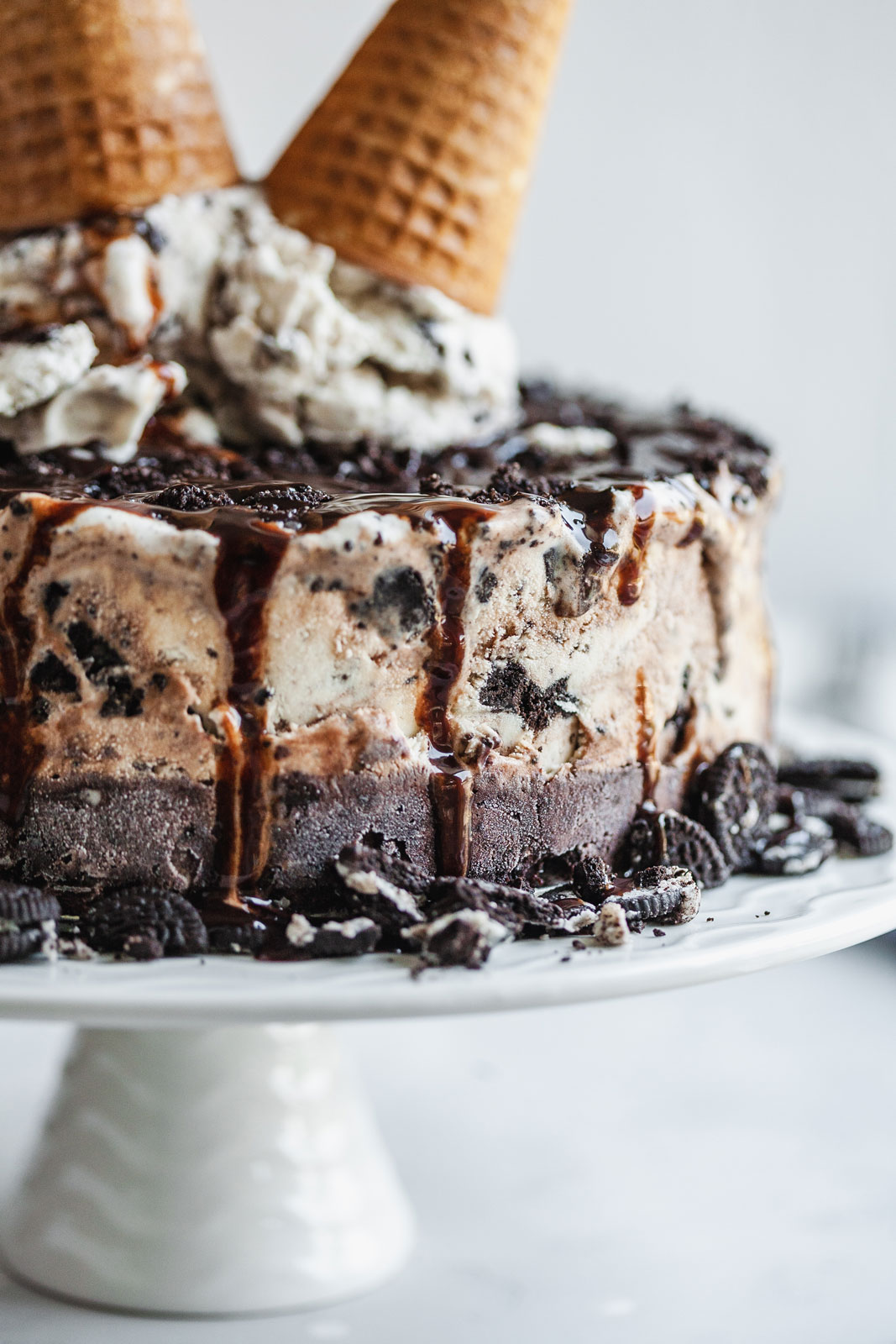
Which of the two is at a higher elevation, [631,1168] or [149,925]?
[149,925]


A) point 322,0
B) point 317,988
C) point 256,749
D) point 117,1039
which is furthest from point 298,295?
point 322,0

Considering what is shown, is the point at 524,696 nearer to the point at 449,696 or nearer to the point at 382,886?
the point at 449,696

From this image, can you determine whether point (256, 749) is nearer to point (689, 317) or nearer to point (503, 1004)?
point (503, 1004)

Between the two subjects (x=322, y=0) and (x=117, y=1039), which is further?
(x=322, y=0)

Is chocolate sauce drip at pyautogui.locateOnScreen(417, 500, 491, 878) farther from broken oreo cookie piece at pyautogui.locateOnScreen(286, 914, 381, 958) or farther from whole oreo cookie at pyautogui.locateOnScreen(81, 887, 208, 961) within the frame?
whole oreo cookie at pyautogui.locateOnScreen(81, 887, 208, 961)

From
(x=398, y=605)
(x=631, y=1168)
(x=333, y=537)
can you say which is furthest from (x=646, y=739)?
(x=631, y=1168)

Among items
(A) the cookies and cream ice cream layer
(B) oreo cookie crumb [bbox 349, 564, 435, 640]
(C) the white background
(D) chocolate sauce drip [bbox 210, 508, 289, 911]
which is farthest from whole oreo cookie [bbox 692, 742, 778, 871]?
(C) the white background
